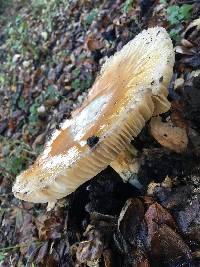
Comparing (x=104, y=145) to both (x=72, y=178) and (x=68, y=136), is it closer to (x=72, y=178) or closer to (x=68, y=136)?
(x=72, y=178)

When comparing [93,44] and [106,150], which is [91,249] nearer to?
[106,150]

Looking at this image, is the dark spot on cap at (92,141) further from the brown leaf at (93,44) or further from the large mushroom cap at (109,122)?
the brown leaf at (93,44)

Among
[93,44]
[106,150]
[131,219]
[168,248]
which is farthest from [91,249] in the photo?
[93,44]

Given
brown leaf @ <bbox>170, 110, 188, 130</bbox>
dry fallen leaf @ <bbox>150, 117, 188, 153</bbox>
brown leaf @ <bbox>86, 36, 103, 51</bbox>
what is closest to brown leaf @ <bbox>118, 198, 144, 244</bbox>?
dry fallen leaf @ <bbox>150, 117, 188, 153</bbox>

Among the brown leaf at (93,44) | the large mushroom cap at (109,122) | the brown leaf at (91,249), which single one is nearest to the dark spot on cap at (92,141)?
the large mushroom cap at (109,122)

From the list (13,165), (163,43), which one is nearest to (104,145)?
(163,43)
